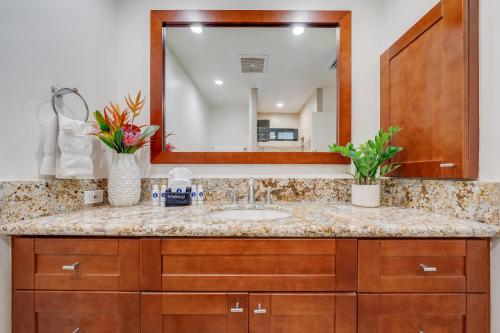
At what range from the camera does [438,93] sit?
0.94m

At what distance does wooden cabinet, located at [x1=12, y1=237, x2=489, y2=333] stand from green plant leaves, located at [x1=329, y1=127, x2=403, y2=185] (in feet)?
1.54

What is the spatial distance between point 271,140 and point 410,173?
0.71 meters

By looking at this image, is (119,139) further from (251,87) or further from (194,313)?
(194,313)

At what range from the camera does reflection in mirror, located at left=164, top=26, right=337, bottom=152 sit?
1.33m

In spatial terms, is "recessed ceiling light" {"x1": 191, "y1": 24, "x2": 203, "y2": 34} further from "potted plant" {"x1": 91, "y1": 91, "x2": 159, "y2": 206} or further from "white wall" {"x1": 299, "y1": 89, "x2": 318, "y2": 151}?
"white wall" {"x1": 299, "y1": 89, "x2": 318, "y2": 151}

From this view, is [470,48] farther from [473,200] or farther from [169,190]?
[169,190]

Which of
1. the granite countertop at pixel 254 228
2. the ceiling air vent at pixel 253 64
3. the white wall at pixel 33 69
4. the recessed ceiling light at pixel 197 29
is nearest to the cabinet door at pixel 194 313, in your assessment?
the granite countertop at pixel 254 228

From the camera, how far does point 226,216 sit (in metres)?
1.19

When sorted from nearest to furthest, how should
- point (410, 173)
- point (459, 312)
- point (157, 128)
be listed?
1. point (459, 312)
2. point (410, 173)
3. point (157, 128)

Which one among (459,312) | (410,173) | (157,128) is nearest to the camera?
(459,312)

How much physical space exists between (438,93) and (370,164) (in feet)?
1.30

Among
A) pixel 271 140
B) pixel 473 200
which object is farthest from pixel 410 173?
pixel 271 140

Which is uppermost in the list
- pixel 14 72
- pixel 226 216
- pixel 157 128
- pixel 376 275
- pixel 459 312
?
pixel 14 72

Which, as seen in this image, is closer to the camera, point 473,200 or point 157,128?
point 473,200
